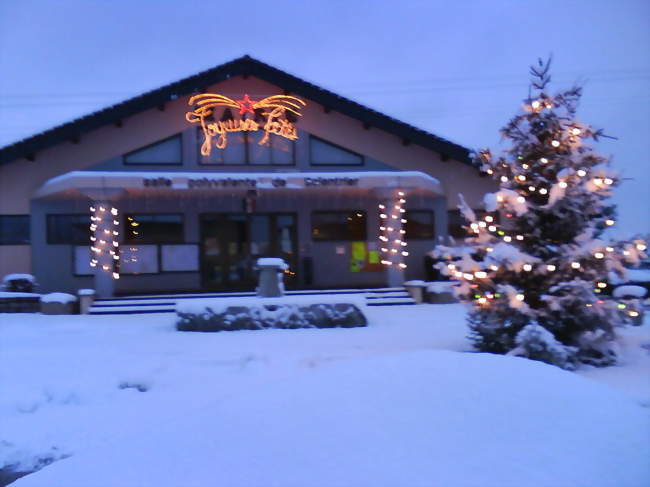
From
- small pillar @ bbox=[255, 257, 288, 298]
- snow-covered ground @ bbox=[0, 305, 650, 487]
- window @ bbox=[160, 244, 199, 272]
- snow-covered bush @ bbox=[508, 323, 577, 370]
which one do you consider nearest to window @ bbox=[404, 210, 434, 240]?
small pillar @ bbox=[255, 257, 288, 298]

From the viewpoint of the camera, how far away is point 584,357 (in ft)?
25.2

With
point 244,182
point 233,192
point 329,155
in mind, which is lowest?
point 233,192

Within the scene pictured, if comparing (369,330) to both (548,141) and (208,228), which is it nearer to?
(548,141)

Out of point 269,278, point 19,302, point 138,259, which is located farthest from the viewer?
point 138,259

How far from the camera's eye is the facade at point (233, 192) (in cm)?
1455

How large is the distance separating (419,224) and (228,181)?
6.55 m

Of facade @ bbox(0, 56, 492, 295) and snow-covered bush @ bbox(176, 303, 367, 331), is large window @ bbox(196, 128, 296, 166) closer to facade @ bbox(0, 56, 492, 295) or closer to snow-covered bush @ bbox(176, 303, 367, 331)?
facade @ bbox(0, 56, 492, 295)

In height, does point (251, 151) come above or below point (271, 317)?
above

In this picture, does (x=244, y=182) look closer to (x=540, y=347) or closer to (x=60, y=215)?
(x=60, y=215)

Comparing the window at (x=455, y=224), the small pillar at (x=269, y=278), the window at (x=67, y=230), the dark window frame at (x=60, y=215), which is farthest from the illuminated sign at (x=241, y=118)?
the window at (x=455, y=224)

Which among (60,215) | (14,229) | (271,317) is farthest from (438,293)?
(14,229)

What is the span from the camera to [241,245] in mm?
16016

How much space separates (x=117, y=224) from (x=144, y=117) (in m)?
3.40

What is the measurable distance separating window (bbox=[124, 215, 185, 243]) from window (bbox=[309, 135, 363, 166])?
4.69 m
